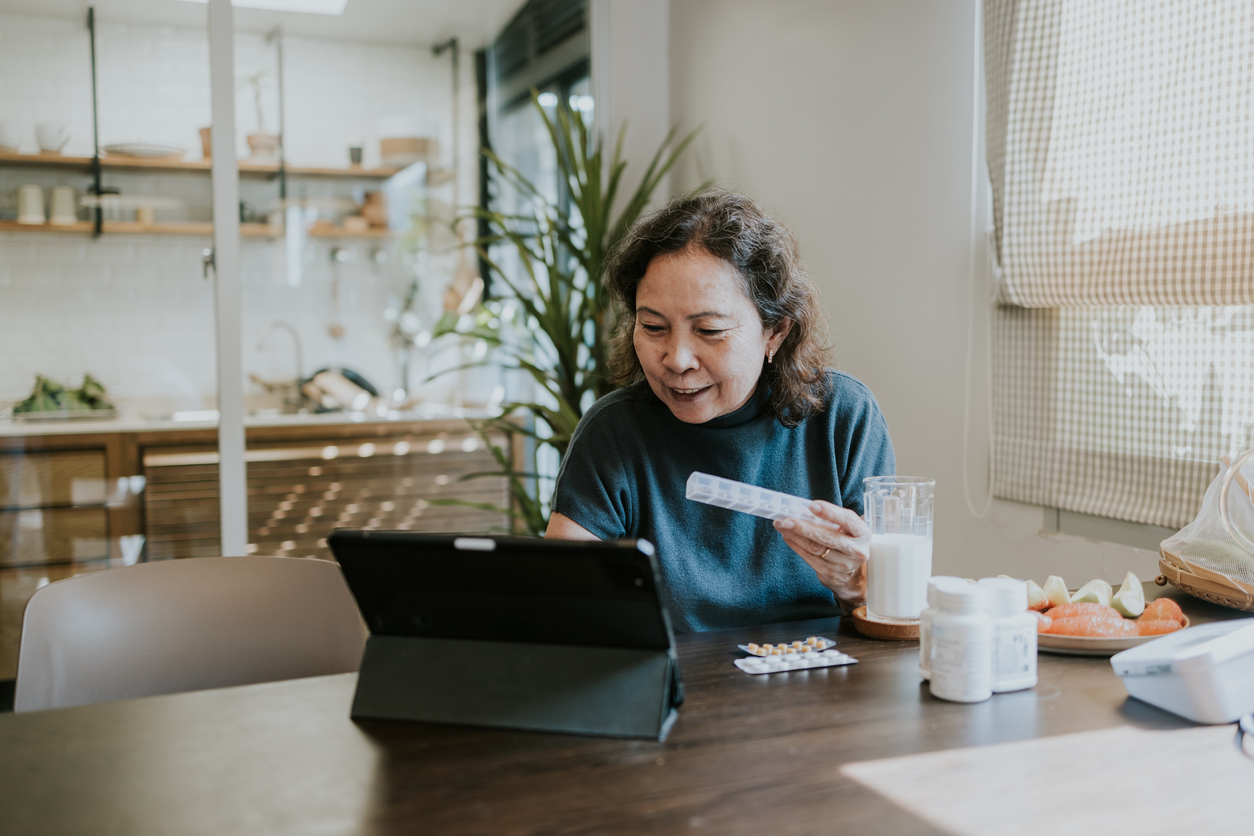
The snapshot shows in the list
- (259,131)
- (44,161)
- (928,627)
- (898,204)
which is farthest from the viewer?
(259,131)

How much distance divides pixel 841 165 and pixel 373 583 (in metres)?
2.13

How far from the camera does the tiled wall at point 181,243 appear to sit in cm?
289

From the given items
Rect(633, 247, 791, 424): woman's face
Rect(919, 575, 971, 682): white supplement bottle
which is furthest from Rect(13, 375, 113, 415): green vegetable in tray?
Rect(919, 575, 971, 682): white supplement bottle

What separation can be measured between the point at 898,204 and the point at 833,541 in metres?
1.49

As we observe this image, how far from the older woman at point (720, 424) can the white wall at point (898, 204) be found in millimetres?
797

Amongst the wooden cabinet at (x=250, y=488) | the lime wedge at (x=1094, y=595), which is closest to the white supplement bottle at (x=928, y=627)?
the lime wedge at (x=1094, y=595)

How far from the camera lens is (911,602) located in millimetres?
1212

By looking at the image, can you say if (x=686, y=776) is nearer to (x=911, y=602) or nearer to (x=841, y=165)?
(x=911, y=602)

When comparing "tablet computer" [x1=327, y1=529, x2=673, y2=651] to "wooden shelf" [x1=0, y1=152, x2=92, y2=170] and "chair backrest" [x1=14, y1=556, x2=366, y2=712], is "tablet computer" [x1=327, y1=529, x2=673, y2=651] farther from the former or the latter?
"wooden shelf" [x1=0, y1=152, x2=92, y2=170]

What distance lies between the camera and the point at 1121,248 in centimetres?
185

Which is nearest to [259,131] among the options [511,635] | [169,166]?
[169,166]

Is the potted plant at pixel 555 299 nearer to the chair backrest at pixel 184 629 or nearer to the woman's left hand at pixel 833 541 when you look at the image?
the chair backrest at pixel 184 629

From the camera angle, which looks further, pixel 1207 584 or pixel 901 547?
pixel 1207 584

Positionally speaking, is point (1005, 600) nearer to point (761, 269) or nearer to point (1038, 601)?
point (1038, 601)
